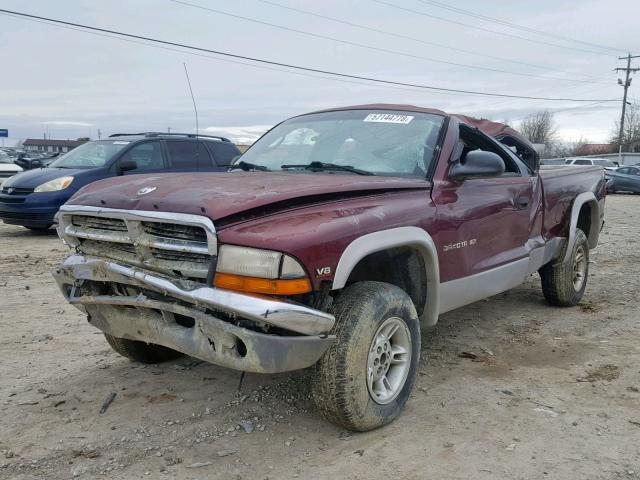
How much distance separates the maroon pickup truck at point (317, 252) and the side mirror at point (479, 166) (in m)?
0.01

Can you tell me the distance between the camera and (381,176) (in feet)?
12.2

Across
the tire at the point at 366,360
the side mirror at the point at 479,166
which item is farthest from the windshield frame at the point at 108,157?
the tire at the point at 366,360

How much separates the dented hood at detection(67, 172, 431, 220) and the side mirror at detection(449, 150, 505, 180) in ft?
0.97

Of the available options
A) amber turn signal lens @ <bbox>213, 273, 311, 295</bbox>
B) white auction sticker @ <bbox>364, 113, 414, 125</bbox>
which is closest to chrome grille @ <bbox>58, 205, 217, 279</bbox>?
amber turn signal lens @ <bbox>213, 273, 311, 295</bbox>

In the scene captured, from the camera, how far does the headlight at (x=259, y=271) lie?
8.70 feet

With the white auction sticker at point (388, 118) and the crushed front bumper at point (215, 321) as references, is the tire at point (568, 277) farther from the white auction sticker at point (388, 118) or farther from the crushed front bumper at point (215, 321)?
the crushed front bumper at point (215, 321)

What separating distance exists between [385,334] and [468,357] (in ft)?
4.93

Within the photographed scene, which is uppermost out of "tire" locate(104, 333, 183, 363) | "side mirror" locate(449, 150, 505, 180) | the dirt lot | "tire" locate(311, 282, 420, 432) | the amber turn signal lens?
"side mirror" locate(449, 150, 505, 180)

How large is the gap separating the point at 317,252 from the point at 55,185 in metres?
7.93

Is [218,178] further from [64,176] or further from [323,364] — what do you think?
[64,176]

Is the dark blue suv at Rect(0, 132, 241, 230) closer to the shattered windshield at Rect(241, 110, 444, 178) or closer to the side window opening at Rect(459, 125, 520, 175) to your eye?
the shattered windshield at Rect(241, 110, 444, 178)

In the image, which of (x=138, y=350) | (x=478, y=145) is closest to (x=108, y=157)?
(x=138, y=350)

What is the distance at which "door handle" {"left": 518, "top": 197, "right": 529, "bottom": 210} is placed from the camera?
15.2 ft

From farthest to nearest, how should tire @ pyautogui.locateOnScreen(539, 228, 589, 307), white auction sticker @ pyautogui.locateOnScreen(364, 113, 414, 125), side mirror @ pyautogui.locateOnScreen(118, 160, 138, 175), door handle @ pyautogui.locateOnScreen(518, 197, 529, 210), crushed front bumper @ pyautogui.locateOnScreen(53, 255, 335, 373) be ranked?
1. side mirror @ pyautogui.locateOnScreen(118, 160, 138, 175)
2. tire @ pyautogui.locateOnScreen(539, 228, 589, 307)
3. door handle @ pyautogui.locateOnScreen(518, 197, 529, 210)
4. white auction sticker @ pyautogui.locateOnScreen(364, 113, 414, 125)
5. crushed front bumper @ pyautogui.locateOnScreen(53, 255, 335, 373)
